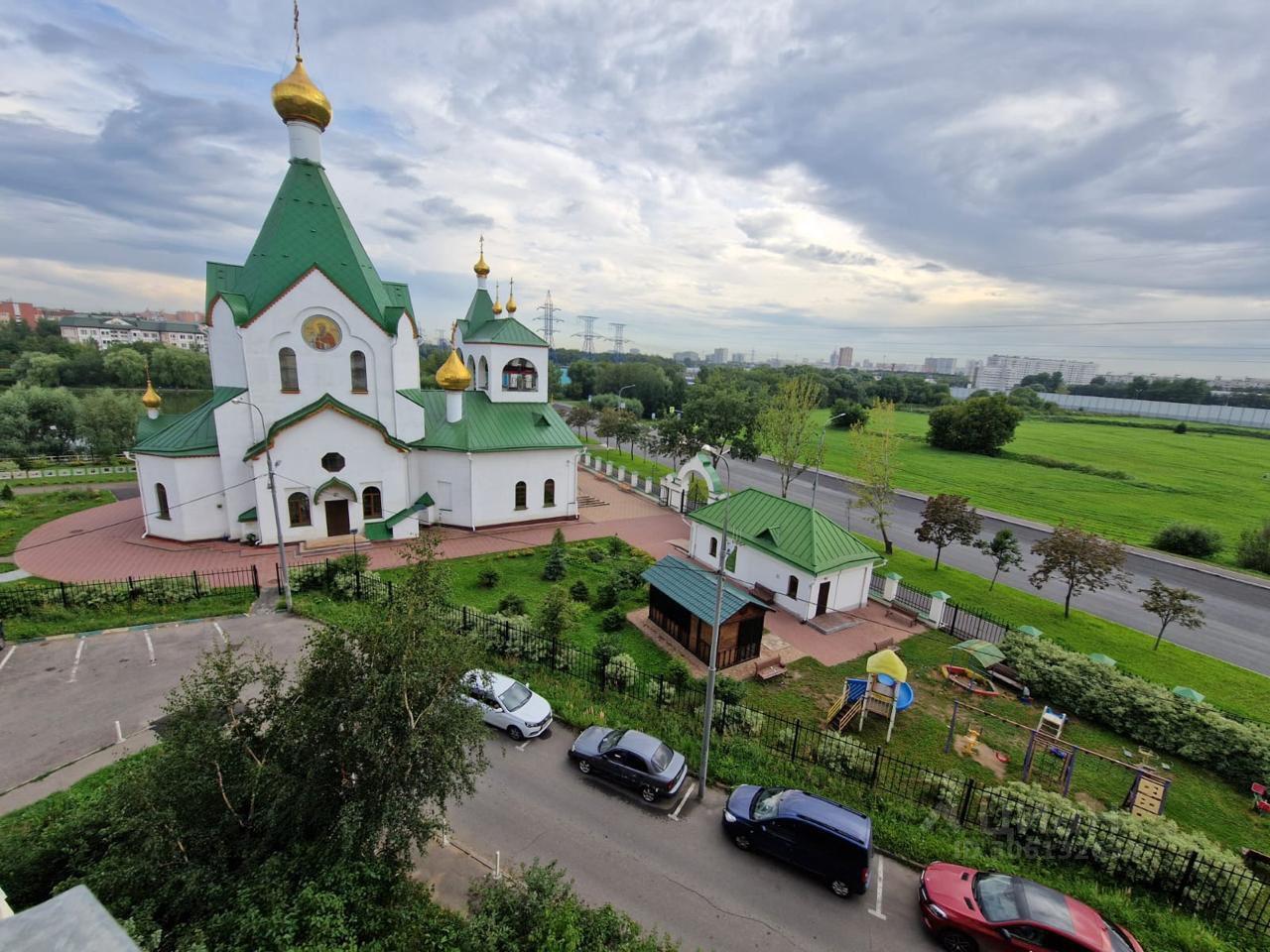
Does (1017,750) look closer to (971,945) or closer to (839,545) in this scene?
(971,945)

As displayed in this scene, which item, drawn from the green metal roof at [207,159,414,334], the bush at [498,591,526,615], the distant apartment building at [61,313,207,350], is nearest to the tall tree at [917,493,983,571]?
the bush at [498,591,526,615]

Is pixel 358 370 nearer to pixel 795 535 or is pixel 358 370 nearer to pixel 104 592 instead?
pixel 104 592

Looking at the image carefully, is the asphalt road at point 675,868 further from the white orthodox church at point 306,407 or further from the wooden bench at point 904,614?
the white orthodox church at point 306,407

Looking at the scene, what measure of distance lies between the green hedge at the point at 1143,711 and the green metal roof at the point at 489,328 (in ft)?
81.2

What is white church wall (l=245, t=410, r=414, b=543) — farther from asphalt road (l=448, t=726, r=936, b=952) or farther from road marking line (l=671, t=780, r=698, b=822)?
road marking line (l=671, t=780, r=698, b=822)

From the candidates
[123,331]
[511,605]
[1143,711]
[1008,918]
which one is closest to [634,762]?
[1008,918]

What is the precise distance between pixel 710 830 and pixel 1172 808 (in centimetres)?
1031

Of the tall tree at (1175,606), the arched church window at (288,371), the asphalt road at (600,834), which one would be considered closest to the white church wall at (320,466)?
the arched church window at (288,371)

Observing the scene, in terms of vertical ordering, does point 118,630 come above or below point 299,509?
below

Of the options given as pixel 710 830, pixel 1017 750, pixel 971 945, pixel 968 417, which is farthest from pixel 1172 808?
pixel 968 417

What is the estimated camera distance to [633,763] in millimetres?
10891

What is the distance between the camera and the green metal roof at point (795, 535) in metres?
19.2

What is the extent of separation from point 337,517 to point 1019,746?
26424 mm

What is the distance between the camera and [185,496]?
76.4ft
